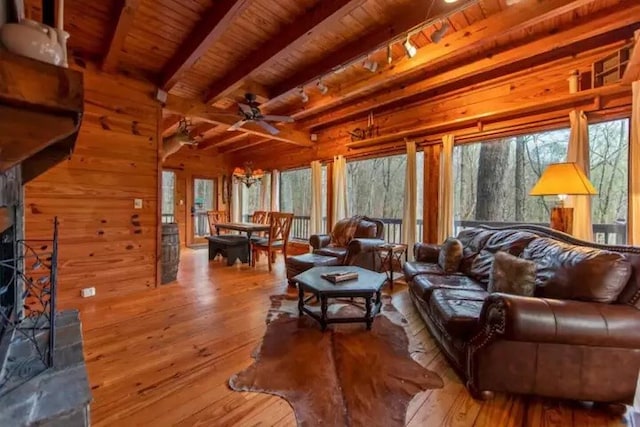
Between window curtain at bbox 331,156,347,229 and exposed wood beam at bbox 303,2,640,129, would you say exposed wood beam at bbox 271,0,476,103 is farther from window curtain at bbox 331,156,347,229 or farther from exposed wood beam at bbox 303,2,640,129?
window curtain at bbox 331,156,347,229

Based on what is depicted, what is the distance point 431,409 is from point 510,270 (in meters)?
1.18

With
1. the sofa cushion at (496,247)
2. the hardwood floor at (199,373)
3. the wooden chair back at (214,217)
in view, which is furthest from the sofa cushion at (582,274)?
the wooden chair back at (214,217)

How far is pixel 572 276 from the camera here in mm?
1901

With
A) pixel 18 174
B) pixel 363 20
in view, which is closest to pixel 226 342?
pixel 18 174

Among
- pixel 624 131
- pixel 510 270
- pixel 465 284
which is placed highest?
pixel 624 131

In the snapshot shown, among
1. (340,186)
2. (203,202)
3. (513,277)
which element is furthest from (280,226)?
(203,202)

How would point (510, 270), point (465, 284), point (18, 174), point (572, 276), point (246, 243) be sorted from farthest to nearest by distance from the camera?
point (246, 243) < point (465, 284) < point (510, 270) < point (572, 276) < point (18, 174)

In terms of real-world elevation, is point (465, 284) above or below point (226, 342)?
above

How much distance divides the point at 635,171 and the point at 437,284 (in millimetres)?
2101

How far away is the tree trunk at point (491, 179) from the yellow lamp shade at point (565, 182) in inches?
53.4

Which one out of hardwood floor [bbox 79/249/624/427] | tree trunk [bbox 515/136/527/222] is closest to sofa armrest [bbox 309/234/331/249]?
hardwood floor [bbox 79/249/624/427]

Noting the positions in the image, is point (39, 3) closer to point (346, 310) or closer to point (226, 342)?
point (226, 342)

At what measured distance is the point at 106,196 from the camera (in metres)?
3.57

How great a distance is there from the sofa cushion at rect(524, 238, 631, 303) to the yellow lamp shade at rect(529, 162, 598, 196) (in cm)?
56
